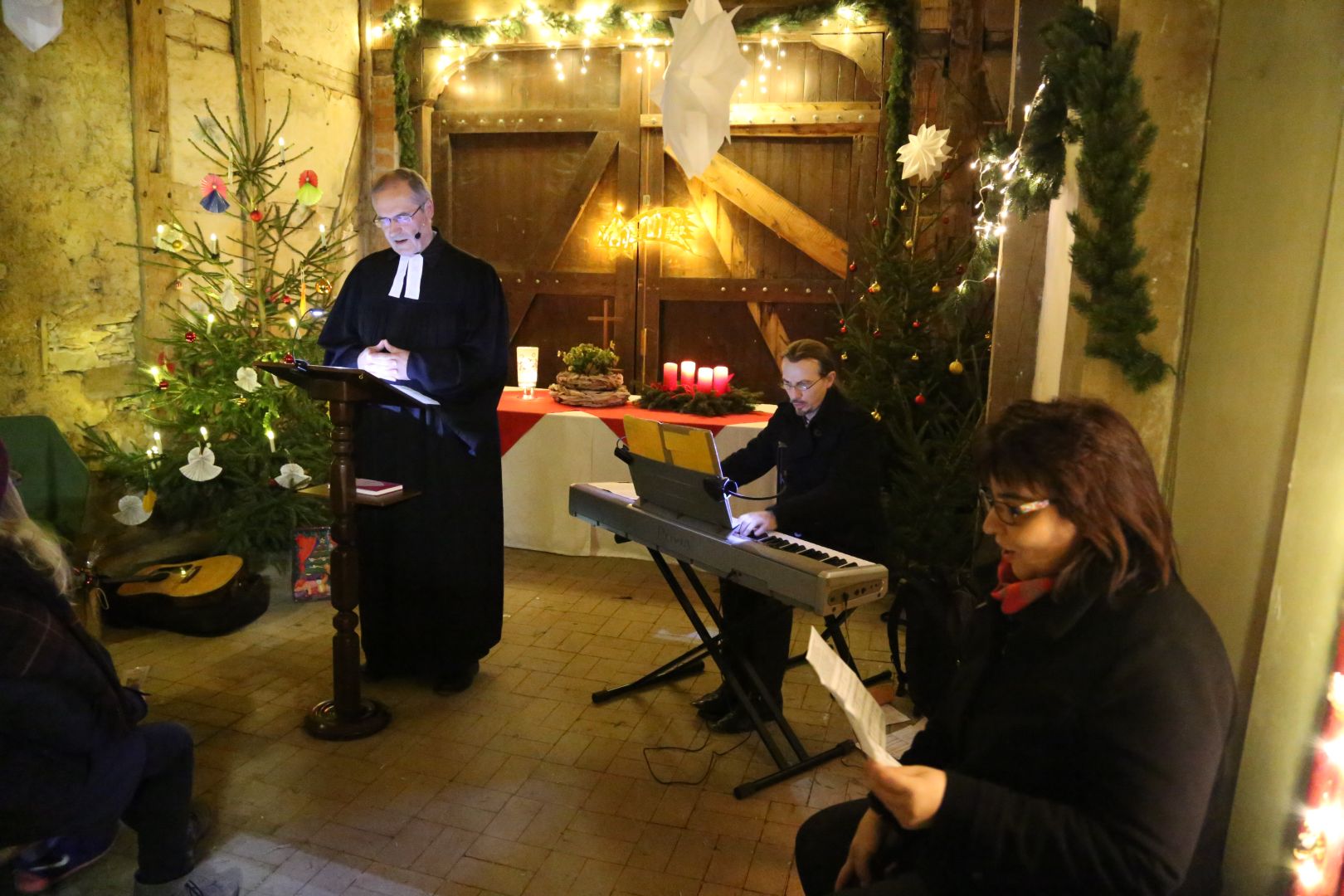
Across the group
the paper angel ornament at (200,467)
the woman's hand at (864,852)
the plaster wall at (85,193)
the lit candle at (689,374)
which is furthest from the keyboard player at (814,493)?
the plaster wall at (85,193)

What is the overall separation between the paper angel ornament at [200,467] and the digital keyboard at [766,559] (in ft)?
7.47

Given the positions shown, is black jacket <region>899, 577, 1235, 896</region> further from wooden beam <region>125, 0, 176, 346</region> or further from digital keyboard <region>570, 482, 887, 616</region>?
wooden beam <region>125, 0, 176, 346</region>

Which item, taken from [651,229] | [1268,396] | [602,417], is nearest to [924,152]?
[651,229]

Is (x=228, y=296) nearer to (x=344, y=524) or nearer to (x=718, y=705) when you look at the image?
(x=344, y=524)

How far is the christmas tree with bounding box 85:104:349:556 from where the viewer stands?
4613 millimetres

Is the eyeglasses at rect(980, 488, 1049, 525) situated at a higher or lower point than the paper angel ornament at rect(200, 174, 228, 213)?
lower

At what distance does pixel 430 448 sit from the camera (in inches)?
139

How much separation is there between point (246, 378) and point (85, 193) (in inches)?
48.3

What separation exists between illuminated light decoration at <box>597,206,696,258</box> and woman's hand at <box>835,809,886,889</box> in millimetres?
5116

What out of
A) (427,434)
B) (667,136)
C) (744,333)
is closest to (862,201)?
(744,333)

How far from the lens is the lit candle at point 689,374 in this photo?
5.89 m

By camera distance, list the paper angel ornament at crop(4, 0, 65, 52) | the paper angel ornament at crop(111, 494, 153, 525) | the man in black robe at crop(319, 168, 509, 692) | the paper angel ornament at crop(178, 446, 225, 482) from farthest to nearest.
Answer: the paper angel ornament at crop(178, 446, 225, 482)
the paper angel ornament at crop(111, 494, 153, 525)
the paper angel ornament at crop(4, 0, 65, 52)
the man in black robe at crop(319, 168, 509, 692)

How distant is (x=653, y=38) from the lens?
6168 mm

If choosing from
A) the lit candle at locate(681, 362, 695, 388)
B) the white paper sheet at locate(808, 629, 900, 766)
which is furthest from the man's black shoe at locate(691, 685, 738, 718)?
the lit candle at locate(681, 362, 695, 388)
